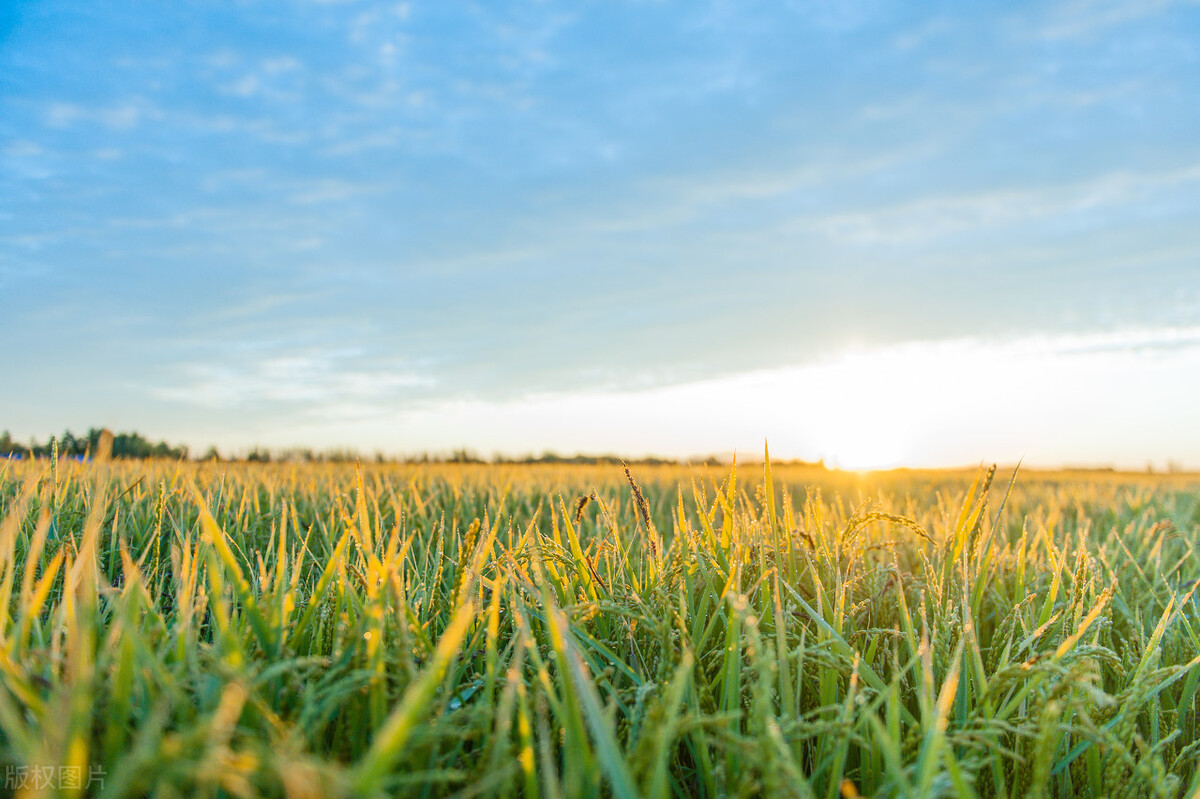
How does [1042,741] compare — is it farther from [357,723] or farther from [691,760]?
[357,723]

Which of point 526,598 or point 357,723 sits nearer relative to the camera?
point 357,723

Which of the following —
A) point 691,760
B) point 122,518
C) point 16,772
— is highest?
point 122,518

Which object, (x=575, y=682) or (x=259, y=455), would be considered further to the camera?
(x=259, y=455)

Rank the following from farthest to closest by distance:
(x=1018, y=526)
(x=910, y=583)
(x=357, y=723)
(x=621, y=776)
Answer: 1. (x=1018, y=526)
2. (x=910, y=583)
3. (x=357, y=723)
4. (x=621, y=776)

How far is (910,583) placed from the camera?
231cm

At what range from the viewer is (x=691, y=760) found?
161 centimetres

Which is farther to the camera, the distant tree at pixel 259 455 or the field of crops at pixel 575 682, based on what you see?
the distant tree at pixel 259 455

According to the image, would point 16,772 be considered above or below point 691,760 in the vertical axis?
above

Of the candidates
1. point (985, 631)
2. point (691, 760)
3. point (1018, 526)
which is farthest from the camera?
point (1018, 526)

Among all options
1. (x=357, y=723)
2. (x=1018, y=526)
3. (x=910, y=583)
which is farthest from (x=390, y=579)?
(x=1018, y=526)

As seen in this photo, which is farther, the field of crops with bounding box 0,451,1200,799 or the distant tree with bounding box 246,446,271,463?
the distant tree with bounding box 246,446,271,463

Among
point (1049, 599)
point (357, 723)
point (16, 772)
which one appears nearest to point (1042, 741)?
point (1049, 599)

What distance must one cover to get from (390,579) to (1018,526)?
16.5 ft

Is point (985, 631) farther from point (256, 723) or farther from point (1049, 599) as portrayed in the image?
point (256, 723)
